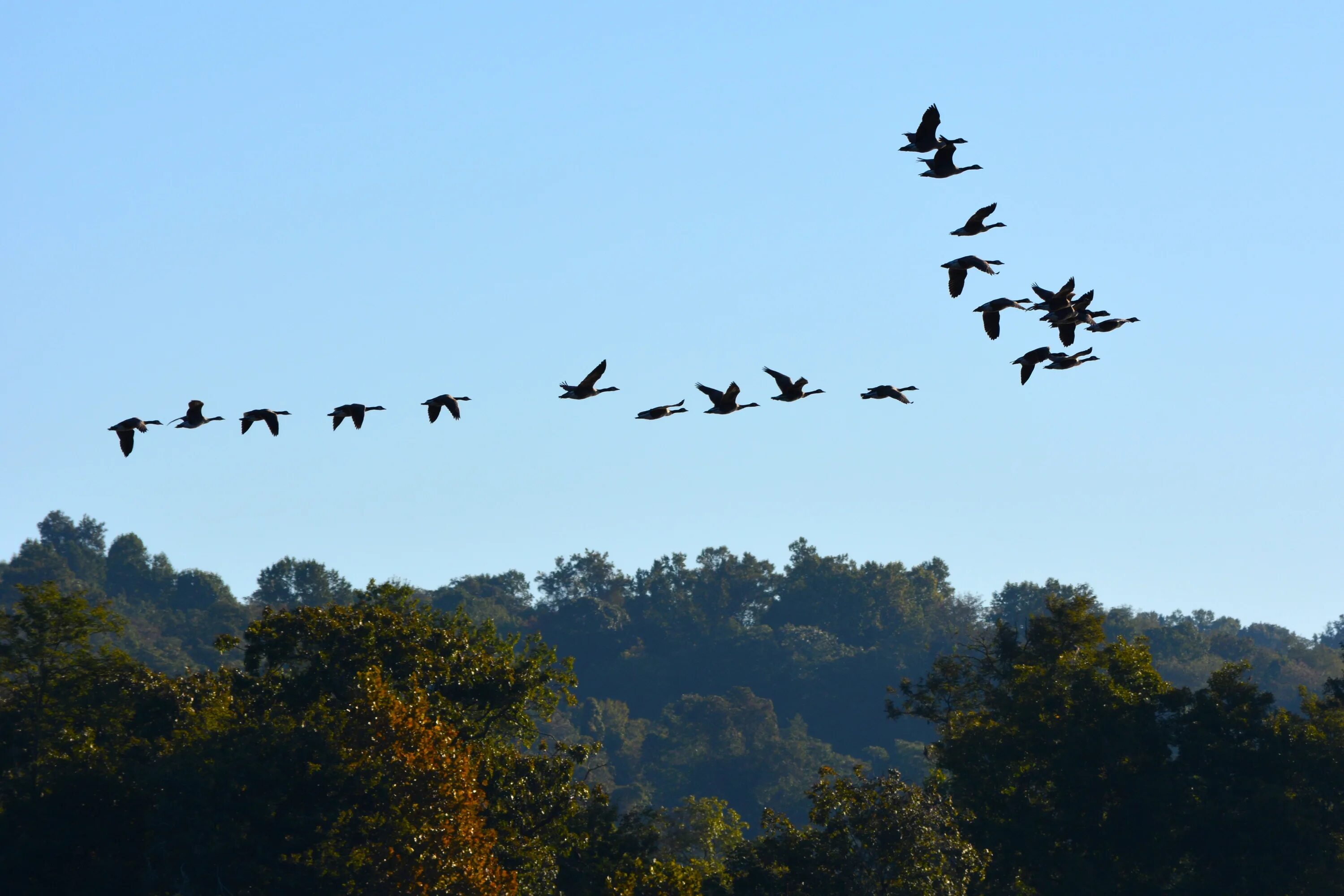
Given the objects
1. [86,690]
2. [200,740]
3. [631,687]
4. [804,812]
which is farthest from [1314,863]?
[631,687]

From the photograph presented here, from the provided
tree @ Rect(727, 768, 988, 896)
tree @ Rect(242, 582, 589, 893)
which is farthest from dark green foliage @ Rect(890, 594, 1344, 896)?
tree @ Rect(242, 582, 589, 893)

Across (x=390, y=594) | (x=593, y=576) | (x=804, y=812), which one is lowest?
(x=804, y=812)

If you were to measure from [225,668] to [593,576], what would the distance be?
5400 inches

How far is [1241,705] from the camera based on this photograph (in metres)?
46.2

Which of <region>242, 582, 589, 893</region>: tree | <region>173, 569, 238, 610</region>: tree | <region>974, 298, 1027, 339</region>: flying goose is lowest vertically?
<region>242, 582, 589, 893</region>: tree

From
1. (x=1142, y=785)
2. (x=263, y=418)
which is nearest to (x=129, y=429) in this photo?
(x=263, y=418)

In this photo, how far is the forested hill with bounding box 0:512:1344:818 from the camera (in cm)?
13375

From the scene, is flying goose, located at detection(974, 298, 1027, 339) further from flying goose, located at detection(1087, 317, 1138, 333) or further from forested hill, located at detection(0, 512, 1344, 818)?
forested hill, located at detection(0, 512, 1344, 818)

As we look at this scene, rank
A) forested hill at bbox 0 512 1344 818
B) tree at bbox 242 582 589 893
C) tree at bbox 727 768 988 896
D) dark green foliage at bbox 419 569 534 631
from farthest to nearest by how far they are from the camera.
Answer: dark green foliage at bbox 419 569 534 631 → forested hill at bbox 0 512 1344 818 → tree at bbox 242 582 589 893 → tree at bbox 727 768 988 896

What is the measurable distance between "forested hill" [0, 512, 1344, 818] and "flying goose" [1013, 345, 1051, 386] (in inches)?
3941

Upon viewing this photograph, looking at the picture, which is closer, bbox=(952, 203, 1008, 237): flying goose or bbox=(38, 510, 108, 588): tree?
bbox=(952, 203, 1008, 237): flying goose

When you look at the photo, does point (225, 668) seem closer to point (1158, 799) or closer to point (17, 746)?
point (17, 746)

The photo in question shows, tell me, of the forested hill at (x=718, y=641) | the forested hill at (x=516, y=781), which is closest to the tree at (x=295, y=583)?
the forested hill at (x=718, y=641)

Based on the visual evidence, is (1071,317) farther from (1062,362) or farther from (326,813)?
(326,813)
